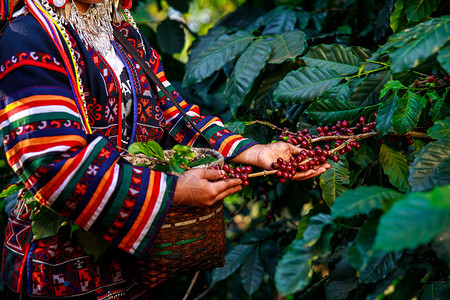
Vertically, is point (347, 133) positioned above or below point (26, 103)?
below

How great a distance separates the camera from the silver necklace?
3.25 feet

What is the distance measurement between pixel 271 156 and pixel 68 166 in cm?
48

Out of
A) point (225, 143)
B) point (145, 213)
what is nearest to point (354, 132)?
point (225, 143)

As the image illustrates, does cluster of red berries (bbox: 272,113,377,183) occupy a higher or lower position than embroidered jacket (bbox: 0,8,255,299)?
lower

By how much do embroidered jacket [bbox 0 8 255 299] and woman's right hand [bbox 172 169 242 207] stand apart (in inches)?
0.8

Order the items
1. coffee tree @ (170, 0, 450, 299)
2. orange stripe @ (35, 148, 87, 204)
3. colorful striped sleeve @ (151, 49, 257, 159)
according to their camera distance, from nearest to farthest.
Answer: coffee tree @ (170, 0, 450, 299) < orange stripe @ (35, 148, 87, 204) < colorful striped sleeve @ (151, 49, 257, 159)

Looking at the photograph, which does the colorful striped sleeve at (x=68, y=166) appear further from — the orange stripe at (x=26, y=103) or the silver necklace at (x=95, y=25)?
the silver necklace at (x=95, y=25)

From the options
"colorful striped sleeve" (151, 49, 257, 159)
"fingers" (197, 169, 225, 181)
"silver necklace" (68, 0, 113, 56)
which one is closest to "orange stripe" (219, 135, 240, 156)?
"colorful striped sleeve" (151, 49, 257, 159)

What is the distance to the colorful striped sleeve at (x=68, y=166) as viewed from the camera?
0.79m

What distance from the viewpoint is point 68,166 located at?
0.79m

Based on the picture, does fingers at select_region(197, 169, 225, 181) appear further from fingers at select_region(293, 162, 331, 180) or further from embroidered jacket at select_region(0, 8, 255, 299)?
fingers at select_region(293, 162, 331, 180)

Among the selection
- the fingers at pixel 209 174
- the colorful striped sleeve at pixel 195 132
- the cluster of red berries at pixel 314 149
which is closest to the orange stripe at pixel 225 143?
the colorful striped sleeve at pixel 195 132

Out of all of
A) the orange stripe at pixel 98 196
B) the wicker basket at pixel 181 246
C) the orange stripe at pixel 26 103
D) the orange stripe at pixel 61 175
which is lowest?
the wicker basket at pixel 181 246

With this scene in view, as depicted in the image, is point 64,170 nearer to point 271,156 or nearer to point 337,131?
point 271,156
